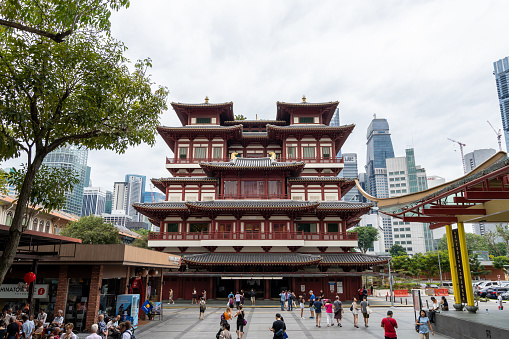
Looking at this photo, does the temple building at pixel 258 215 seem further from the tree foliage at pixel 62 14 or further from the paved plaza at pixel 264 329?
the tree foliage at pixel 62 14

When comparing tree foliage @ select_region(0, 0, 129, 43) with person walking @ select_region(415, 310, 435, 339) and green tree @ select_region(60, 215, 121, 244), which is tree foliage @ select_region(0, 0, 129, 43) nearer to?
person walking @ select_region(415, 310, 435, 339)

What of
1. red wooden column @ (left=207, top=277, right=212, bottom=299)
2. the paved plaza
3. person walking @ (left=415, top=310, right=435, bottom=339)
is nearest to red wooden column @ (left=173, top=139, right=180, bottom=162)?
red wooden column @ (left=207, top=277, right=212, bottom=299)

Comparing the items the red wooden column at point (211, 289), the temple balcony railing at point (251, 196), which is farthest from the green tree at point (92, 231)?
the red wooden column at point (211, 289)

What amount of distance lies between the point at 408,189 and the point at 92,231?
152262mm

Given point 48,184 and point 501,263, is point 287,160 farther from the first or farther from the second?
point 501,263

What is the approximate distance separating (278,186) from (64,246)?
88.9 feet

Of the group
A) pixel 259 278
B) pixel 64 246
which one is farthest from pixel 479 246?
pixel 64 246

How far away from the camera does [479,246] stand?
113 metres

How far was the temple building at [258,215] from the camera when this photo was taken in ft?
116

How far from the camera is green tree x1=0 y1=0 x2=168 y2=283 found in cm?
955

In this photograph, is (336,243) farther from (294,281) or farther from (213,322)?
(213,322)

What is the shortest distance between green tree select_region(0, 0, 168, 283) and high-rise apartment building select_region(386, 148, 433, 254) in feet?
491

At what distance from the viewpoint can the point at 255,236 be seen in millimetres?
37031

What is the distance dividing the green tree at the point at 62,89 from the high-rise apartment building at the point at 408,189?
150 metres
